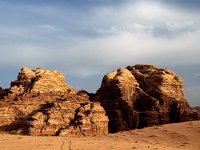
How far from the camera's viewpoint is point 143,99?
136 feet

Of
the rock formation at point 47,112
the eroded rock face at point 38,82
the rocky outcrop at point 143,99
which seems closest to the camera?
the rock formation at point 47,112

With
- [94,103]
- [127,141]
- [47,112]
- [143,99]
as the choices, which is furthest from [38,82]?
[127,141]

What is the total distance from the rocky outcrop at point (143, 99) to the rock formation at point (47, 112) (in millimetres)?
3357

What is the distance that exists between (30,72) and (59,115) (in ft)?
26.4

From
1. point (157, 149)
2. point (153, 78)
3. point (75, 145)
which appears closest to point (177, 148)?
point (157, 149)

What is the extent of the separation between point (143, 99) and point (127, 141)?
14.1 metres

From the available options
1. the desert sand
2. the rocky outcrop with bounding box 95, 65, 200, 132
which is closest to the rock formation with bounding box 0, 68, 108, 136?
the rocky outcrop with bounding box 95, 65, 200, 132

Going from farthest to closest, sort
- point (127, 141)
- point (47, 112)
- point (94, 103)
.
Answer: point (94, 103), point (47, 112), point (127, 141)

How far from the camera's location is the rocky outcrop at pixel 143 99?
40062 millimetres

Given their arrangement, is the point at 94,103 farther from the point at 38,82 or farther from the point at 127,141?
the point at 127,141

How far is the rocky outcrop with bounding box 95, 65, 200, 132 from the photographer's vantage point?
40.1 metres

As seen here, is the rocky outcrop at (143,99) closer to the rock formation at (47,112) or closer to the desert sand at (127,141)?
the rock formation at (47,112)

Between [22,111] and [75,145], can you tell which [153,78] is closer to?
[22,111]

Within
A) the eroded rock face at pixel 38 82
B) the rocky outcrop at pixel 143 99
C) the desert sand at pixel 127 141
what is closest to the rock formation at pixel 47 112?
the eroded rock face at pixel 38 82
